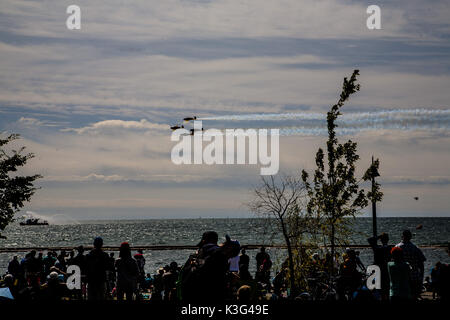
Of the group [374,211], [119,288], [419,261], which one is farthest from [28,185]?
[419,261]

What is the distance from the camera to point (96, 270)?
13.0 metres

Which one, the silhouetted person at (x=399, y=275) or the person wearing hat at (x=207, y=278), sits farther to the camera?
the silhouetted person at (x=399, y=275)

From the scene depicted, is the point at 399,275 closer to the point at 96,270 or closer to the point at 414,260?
the point at 414,260

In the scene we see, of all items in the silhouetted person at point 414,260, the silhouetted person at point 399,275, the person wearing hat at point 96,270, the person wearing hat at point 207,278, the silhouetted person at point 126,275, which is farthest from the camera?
the silhouetted person at point 126,275

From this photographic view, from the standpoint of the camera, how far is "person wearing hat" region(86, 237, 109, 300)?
13.0 m

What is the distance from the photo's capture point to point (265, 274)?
2012cm

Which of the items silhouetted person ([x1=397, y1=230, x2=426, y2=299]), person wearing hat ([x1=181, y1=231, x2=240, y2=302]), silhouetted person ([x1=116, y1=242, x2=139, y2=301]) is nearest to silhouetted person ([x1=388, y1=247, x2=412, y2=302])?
silhouetted person ([x1=397, y1=230, x2=426, y2=299])

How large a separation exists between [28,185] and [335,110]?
14.6m

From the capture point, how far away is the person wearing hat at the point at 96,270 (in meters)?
13.0

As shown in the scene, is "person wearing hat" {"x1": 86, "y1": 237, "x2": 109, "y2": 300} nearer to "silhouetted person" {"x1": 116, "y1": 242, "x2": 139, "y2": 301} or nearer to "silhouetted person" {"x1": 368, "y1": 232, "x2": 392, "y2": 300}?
"silhouetted person" {"x1": 116, "y1": 242, "x2": 139, "y2": 301}

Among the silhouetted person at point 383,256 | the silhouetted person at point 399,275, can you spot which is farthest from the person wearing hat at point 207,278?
the silhouetted person at point 383,256

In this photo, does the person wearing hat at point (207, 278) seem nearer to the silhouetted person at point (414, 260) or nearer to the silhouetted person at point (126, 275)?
the silhouetted person at point (414, 260)

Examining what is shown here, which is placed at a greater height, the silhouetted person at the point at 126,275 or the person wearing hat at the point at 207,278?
the person wearing hat at the point at 207,278

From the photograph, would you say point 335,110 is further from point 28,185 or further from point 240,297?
point 28,185
